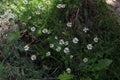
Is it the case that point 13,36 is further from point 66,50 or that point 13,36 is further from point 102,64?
point 102,64

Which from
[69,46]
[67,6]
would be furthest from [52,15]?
[69,46]

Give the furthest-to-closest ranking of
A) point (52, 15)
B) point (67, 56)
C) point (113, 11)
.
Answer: point (113, 11)
point (52, 15)
point (67, 56)

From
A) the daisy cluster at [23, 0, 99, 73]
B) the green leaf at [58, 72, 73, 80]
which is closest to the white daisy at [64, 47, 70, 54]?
the daisy cluster at [23, 0, 99, 73]

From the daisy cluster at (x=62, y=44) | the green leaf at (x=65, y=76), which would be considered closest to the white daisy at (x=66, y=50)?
the daisy cluster at (x=62, y=44)

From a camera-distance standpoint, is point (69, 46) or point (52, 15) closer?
point (69, 46)

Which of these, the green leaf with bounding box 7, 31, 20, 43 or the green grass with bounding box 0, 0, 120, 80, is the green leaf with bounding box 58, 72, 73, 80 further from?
the green leaf with bounding box 7, 31, 20, 43

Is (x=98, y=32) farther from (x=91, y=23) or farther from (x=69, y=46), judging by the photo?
(x=69, y=46)

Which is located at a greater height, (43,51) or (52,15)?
(52,15)

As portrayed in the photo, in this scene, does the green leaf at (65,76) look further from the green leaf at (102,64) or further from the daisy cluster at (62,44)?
the green leaf at (102,64)
